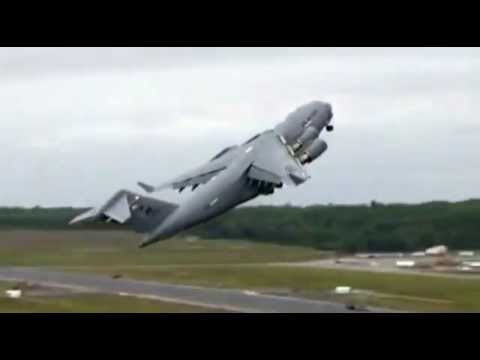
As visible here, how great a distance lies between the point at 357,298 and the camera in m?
37.8

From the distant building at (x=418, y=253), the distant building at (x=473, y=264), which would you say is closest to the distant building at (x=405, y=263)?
the distant building at (x=418, y=253)

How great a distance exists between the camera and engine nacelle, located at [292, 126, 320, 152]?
39291mm

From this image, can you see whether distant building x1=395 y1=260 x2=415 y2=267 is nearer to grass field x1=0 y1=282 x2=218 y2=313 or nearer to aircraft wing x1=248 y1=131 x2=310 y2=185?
aircraft wing x1=248 y1=131 x2=310 y2=185

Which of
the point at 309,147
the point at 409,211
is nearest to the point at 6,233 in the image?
the point at 309,147

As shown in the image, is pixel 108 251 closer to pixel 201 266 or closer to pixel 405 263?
pixel 201 266

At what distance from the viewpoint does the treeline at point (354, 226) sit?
48250 mm

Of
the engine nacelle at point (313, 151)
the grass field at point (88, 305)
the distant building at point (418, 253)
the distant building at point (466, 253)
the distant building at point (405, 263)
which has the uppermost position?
the engine nacelle at point (313, 151)

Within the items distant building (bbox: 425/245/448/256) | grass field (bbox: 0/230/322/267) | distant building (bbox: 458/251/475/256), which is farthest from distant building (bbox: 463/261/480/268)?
grass field (bbox: 0/230/322/267)

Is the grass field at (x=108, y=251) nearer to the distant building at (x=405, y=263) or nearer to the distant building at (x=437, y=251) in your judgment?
the distant building at (x=405, y=263)

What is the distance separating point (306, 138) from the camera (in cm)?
4022

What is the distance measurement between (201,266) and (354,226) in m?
10.4

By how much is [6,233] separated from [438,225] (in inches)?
925

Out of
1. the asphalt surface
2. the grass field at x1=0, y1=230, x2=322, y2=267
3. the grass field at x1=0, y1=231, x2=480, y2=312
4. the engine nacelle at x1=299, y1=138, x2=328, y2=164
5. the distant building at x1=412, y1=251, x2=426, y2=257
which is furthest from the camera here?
the distant building at x1=412, y1=251, x2=426, y2=257

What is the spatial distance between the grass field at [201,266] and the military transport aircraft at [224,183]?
2.57 m
